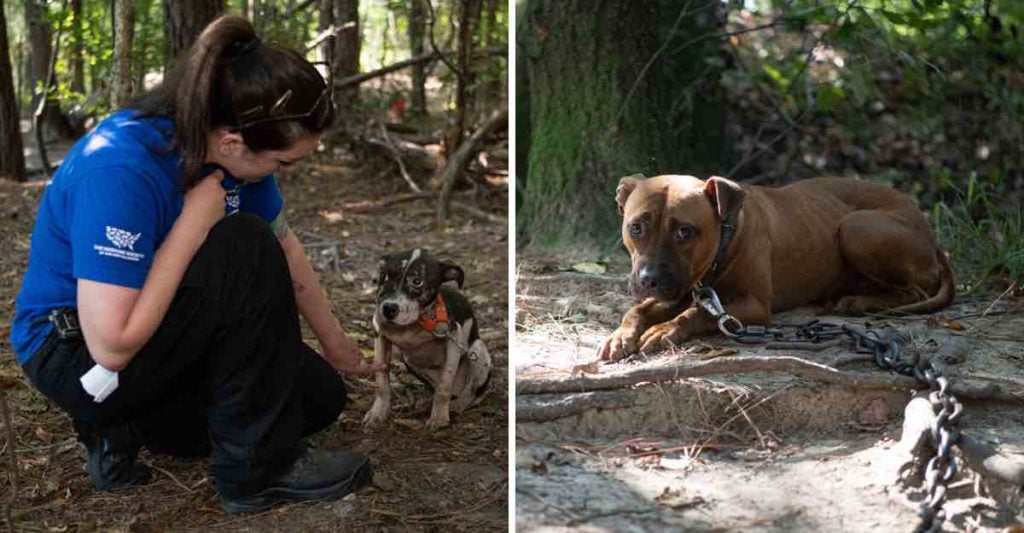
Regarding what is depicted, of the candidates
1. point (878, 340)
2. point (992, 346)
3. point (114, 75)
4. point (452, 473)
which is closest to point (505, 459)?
point (452, 473)

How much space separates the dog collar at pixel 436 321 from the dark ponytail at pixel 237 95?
1079mm

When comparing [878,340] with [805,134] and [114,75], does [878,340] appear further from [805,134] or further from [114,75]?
[805,134]

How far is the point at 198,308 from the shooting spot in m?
3.69

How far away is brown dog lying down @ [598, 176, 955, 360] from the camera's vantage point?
443 centimetres

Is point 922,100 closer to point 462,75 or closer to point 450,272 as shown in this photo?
point 462,75

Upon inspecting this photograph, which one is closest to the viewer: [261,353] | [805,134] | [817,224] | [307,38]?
[261,353]

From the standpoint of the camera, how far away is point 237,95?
11.9ft

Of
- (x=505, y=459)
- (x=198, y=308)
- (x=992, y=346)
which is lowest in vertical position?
(x=505, y=459)

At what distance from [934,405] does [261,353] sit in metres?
1.94

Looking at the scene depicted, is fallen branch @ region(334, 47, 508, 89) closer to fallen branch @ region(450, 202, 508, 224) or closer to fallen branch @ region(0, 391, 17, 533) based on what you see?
fallen branch @ region(450, 202, 508, 224)

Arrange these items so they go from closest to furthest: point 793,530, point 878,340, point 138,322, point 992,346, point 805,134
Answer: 1. point 793,530
2. point 138,322
3. point 878,340
4. point 992,346
5. point 805,134

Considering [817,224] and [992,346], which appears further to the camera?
[817,224]

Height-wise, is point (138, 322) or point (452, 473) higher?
point (138, 322)

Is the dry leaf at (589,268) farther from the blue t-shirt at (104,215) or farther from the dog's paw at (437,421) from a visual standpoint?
the blue t-shirt at (104,215)
